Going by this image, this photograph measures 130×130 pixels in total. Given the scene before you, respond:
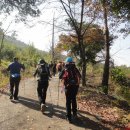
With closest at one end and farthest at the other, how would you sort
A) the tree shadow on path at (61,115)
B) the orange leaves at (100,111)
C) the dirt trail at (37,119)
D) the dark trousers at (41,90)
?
the dirt trail at (37,119) < the tree shadow on path at (61,115) < the orange leaves at (100,111) < the dark trousers at (41,90)

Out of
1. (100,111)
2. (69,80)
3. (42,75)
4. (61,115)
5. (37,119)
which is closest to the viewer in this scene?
(69,80)

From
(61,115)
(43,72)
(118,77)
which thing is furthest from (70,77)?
(118,77)

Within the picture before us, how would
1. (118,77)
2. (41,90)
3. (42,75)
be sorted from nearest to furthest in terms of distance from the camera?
(42,75) < (41,90) < (118,77)

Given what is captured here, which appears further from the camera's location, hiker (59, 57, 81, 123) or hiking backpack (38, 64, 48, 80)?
hiking backpack (38, 64, 48, 80)

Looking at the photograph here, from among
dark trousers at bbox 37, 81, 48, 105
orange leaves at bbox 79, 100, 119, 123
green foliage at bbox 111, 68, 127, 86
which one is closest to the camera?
orange leaves at bbox 79, 100, 119, 123

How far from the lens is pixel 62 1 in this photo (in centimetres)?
2270

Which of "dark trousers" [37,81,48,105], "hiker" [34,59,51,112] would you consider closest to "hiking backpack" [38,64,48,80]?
"hiker" [34,59,51,112]

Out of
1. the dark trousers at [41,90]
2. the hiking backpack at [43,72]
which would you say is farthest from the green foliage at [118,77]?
the hiking backpack at [43,72]

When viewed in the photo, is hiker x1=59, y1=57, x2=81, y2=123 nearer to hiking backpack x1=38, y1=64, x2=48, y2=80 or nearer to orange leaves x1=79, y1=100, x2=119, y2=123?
orange leaves x1=79, y1=100, x2=119, y2=123

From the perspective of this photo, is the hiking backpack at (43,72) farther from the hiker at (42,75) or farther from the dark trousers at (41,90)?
the dark trousers at (41,90)

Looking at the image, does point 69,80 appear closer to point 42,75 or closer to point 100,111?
point 42,75

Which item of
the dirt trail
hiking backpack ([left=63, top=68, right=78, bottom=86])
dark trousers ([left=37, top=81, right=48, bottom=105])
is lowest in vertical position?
the dirt trail

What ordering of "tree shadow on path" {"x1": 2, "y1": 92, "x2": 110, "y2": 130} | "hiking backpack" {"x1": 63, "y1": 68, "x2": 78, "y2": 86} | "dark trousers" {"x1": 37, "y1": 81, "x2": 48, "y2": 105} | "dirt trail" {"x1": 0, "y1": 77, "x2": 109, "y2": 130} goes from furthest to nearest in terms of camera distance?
1. "dark trousers" {"x1": 37, "y1": 81, "x2": 48, "y2": 105}
2. "hiking backpack" {"x1": 63, "y1": 68, "x2": 78, "y2": 86}
3. "tree shadow on path" {"x1": 2, "y1": 92, "x2": 110, "y2": 130}
4. "dirt trail" {"x1": 0, "y1": 77, "x2": 109, "y2": 130}

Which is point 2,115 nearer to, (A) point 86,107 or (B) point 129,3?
(A) point 86,107
